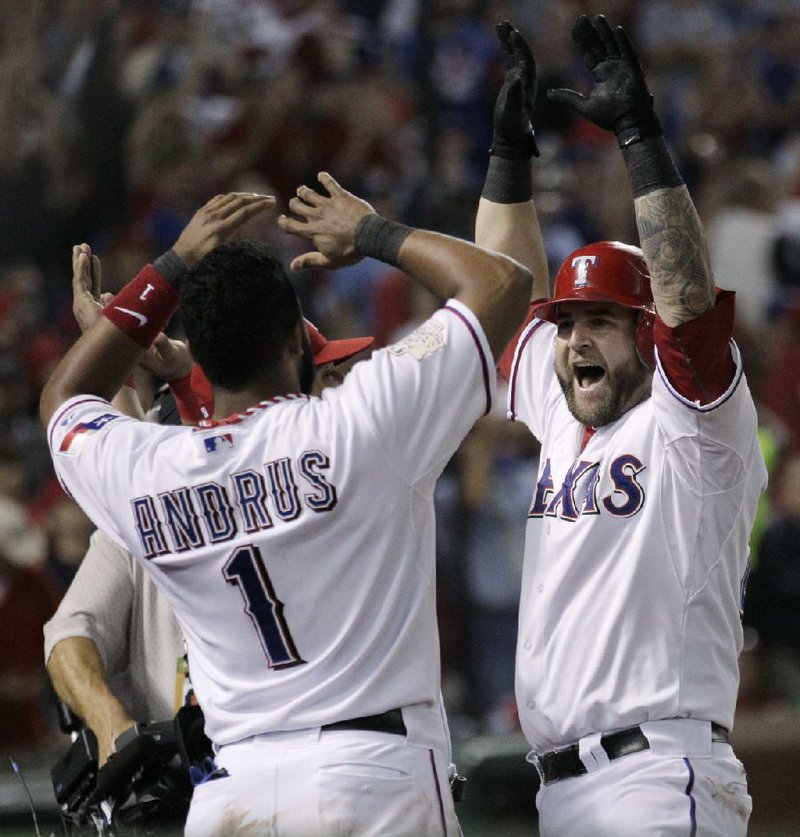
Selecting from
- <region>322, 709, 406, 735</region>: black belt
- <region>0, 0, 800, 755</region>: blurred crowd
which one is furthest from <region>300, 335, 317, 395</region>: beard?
<region>0, 0, 800, 755</region>: blurred crowd

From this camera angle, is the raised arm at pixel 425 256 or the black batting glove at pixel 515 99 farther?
the black batting glove at pixel 515 99

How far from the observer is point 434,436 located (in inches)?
111

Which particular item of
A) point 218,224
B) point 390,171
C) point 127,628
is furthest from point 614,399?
point 390,171

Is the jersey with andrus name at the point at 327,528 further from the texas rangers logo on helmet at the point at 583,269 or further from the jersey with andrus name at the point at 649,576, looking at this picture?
the texas rangers logo on helmet at the point at 583,269

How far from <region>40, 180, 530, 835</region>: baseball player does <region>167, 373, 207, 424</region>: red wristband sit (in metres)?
0.91

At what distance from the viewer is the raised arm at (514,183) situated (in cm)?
390

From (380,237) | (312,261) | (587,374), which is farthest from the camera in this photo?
(587,374)

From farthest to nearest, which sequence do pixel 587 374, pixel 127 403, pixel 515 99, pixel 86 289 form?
pixel 515 99 < pixel 127 403 < pixel 587 374 < pixel 86 289

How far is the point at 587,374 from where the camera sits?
3607 millimetres

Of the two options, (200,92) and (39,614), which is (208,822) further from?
(200,92)

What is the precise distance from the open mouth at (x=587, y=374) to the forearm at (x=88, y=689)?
134 centimetres

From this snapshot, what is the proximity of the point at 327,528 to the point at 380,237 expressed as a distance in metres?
0.61

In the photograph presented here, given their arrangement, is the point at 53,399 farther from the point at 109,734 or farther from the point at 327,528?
the point at 109,734

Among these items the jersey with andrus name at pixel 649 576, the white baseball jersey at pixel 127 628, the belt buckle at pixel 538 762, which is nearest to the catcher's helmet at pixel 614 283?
the jersey with andrus name at pixel 649 576
